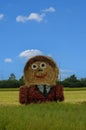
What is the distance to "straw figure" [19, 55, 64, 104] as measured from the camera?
68.8ft

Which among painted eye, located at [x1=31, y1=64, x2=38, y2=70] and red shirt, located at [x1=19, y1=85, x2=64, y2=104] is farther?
painted eye, located at [x1=31, y1=64, x2=38, y2=70]

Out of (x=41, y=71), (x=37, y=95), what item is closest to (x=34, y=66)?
(x=41, y=71)

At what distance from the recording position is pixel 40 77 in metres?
21.1


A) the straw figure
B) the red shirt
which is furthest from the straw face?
the red shirt

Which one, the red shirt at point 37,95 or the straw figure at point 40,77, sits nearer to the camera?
the red shirt at point 37,95

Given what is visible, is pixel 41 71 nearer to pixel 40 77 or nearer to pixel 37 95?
pixel 40 77

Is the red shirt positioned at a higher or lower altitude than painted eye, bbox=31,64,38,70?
lower

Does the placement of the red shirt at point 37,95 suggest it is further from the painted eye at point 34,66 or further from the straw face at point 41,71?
the painted eye at point 34,66

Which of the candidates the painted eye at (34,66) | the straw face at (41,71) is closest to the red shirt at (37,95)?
the straw face at (41,71)

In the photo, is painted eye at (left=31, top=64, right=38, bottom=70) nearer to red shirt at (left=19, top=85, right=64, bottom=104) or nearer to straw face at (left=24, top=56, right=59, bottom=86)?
straw face at (left=24, top=56, right=59, bottom=86)

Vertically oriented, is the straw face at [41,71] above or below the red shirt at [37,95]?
above

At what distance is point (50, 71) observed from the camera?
21000 mm

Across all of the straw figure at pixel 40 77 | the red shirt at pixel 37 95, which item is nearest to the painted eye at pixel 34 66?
the straw figure at pixel 40 77

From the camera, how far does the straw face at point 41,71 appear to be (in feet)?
68.9
